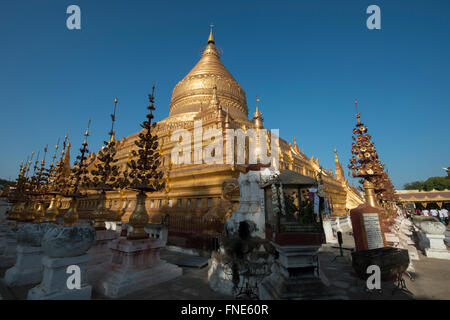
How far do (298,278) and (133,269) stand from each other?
452 cm

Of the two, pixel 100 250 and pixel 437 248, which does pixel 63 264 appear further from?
pixel 437 248

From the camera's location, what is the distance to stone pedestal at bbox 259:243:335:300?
4.02 m

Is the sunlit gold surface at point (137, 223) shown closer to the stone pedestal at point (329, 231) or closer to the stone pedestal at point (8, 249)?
the stone pedestal at point (8, 249)

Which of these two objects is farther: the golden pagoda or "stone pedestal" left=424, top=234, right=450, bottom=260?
the golden pagoda

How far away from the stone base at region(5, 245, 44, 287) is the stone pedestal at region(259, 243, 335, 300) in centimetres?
685

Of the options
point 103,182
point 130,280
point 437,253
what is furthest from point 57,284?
point 437,253

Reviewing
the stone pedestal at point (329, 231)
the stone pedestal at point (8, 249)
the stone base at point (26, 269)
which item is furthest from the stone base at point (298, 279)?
the stone pedestal at point (329, 231)

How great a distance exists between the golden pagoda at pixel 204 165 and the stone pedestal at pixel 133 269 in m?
3.94

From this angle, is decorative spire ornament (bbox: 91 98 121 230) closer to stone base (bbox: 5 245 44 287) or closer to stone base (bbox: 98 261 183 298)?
stone base (bbox: 5 245 44 287)

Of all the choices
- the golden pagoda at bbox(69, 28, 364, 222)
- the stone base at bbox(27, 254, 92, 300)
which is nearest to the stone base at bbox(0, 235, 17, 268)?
the stone base at bbox(27, 254, 92, 300)

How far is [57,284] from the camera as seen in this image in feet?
14.6
